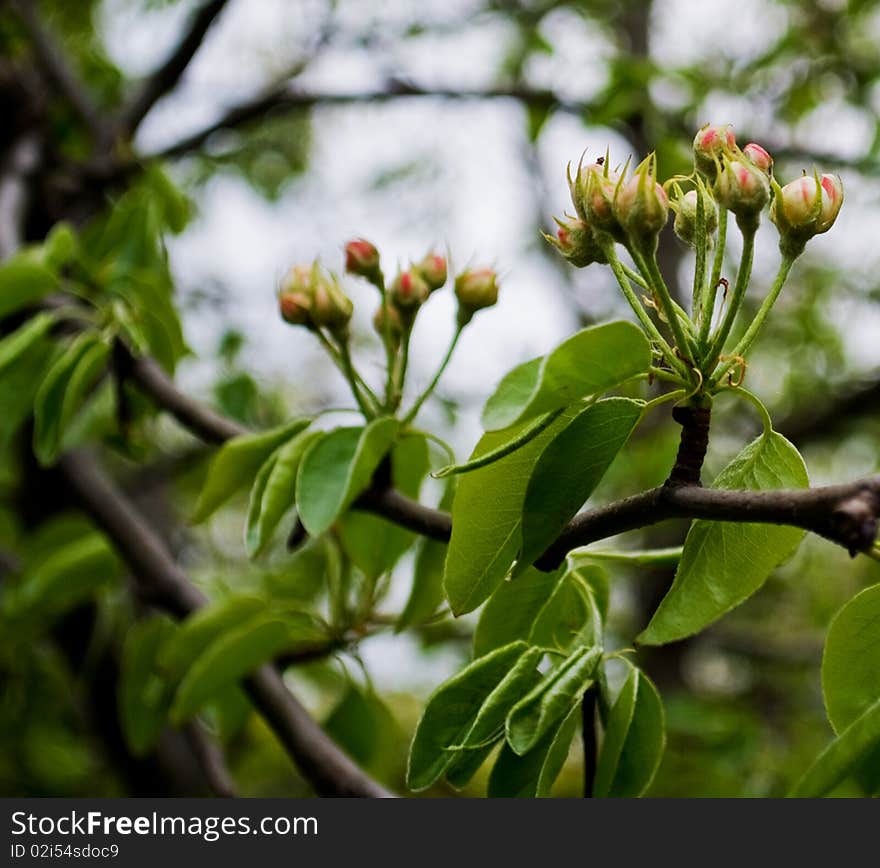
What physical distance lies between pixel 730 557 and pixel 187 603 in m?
1.04

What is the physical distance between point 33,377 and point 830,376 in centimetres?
278

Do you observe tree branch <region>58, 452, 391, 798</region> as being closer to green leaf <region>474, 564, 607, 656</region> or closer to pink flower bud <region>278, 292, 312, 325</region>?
green leaf <region>474, 564, 607, 656</region>

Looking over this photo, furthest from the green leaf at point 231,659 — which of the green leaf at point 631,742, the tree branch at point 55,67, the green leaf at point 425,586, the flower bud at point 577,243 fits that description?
the tree branch at point 55,67

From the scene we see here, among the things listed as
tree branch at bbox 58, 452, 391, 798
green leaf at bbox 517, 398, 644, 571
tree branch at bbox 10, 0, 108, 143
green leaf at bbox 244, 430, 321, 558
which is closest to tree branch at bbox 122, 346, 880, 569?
green leaf at bbox 517, 398, 644, 571

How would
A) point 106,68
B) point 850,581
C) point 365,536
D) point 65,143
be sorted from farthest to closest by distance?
1. point 850,581
2. point 106,68
3. point 65,143
4. point 365,536

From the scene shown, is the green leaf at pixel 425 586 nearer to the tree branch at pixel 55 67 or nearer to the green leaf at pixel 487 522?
the green leaf at pixel 487 522

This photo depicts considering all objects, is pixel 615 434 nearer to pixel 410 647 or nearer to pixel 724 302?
pixel 724 302

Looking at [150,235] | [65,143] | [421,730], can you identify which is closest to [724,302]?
[421,730]

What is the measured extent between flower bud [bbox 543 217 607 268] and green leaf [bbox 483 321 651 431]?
0.14 meters

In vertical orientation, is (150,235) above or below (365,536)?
above

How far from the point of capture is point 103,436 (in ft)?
6.03

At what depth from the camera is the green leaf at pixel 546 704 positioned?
2.43ft

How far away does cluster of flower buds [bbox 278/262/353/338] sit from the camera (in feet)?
3.54

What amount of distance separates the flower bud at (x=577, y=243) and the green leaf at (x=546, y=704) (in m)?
0.30
